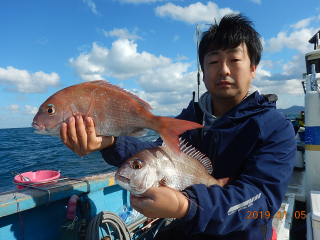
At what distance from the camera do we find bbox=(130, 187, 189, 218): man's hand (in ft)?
4.42

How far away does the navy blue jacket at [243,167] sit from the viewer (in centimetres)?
141

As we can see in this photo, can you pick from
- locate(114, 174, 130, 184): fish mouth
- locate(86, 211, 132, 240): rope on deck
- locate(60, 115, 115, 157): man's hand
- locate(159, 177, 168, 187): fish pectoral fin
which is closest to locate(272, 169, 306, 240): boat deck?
locate(86, 211, 132, 240): rope on deck

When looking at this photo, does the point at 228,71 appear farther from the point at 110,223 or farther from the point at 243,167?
the point at 110,223

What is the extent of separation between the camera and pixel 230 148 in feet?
6.36

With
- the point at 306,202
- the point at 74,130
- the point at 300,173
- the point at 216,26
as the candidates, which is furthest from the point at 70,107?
the point at 300,173

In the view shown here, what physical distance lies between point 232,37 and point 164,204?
1.70 m

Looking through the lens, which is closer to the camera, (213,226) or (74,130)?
(213,226)

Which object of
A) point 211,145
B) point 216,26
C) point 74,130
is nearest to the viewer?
point 74,130

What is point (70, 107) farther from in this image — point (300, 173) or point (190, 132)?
point (300, 173)

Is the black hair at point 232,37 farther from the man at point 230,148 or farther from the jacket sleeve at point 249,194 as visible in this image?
the jacket sleeve at point 249,194

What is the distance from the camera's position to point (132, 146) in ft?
6.79

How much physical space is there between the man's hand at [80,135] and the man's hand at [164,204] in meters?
0.67

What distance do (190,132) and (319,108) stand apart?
3287 millimetres

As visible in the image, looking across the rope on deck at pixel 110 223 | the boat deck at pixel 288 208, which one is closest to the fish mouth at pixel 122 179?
the rope on deck at pixel 110 223
